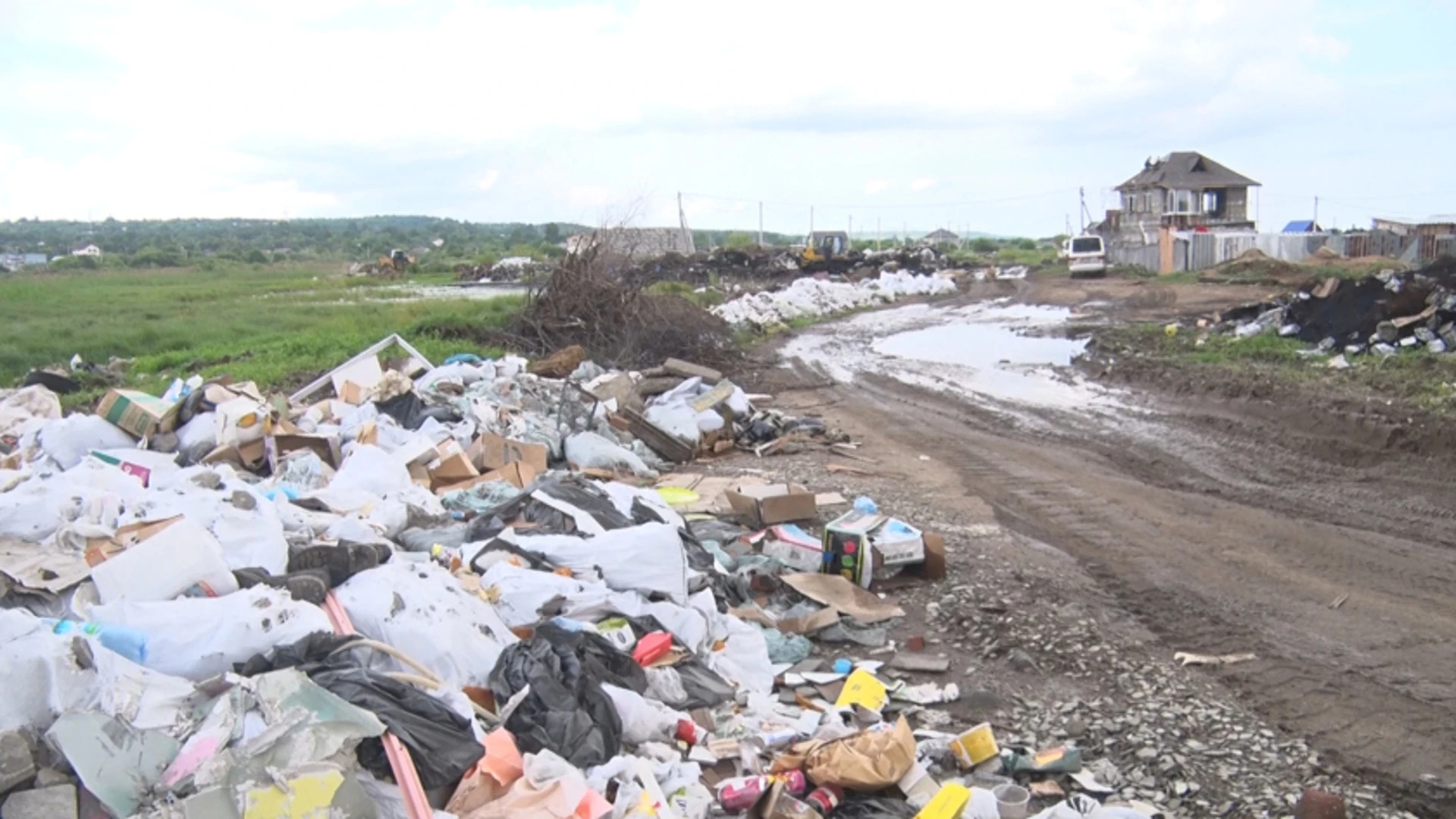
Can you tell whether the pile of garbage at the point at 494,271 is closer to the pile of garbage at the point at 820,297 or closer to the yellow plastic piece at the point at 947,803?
the pile of garbage at the point at 820,297

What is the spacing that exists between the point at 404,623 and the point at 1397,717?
3.92 meters

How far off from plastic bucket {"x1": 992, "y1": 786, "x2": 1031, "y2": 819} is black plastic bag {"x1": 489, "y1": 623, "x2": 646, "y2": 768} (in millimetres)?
1367

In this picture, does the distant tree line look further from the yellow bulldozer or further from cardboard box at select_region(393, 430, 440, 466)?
cardboard box at select_region(393, 430, 440, 466)

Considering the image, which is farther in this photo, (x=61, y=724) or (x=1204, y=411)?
(x=1204, y=411)

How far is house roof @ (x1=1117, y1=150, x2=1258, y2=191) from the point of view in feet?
158

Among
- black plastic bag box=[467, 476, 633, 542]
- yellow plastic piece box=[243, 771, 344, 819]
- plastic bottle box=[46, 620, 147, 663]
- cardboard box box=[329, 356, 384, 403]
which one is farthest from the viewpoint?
cardboard box box=[329, 356, 384, 403]

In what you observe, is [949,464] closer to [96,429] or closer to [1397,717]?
[1397,717]

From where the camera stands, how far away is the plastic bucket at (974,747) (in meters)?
4.11

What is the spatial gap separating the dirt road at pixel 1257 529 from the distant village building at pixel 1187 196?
3918 centimetres

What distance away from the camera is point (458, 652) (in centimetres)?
412

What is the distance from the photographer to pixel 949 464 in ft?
29.5

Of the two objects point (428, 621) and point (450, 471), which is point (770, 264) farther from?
point (428, 621)

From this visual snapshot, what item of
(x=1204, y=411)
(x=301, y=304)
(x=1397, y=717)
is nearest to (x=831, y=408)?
(x=1204, y=411)

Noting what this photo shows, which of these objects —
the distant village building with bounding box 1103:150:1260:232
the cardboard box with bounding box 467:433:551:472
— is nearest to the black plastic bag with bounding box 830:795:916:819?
the cardboard box with bounding box 467:433:551:472
